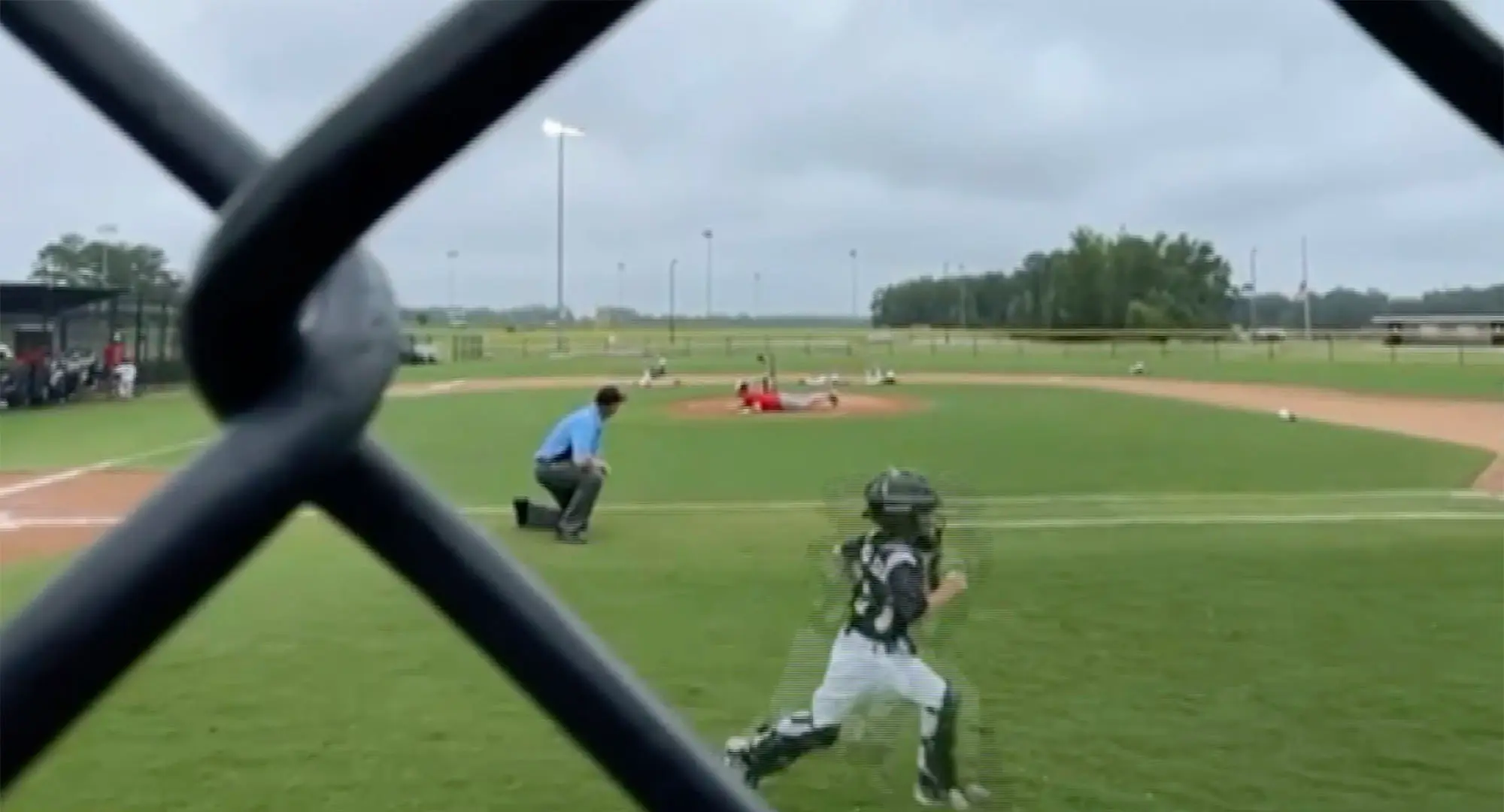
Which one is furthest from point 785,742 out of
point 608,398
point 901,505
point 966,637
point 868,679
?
point 608,398

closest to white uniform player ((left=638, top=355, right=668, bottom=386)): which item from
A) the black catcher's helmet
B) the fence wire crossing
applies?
the black catcher's helmet

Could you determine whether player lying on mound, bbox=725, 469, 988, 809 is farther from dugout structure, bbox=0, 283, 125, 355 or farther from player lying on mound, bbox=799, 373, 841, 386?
player lying on mound, bbox=799, 373, 841, 386

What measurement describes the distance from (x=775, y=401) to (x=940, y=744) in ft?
61.1

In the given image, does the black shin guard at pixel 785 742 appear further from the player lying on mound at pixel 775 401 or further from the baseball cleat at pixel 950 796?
the player lying on mound at pixel 775 401

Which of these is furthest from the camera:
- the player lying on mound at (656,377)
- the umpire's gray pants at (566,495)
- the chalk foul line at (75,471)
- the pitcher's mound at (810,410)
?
the player lying on mound at (656,377)

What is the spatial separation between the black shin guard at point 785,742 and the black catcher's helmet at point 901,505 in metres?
0.57

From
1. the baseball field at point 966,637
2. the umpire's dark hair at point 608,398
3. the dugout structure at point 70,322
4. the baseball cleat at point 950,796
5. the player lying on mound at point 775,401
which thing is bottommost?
the baseball cleat at point 950,796

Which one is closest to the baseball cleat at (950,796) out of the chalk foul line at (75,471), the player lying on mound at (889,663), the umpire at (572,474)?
the player lying on mound at (889,663)

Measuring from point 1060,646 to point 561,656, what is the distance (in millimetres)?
6284

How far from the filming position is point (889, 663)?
14.8 ft

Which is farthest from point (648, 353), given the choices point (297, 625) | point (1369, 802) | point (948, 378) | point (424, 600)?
point (424, 600)

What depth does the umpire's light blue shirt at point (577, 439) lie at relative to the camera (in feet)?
34.0

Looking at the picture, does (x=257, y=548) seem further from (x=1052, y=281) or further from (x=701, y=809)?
(x=1052, y=281)

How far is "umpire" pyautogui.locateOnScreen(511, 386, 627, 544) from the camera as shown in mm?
10109
